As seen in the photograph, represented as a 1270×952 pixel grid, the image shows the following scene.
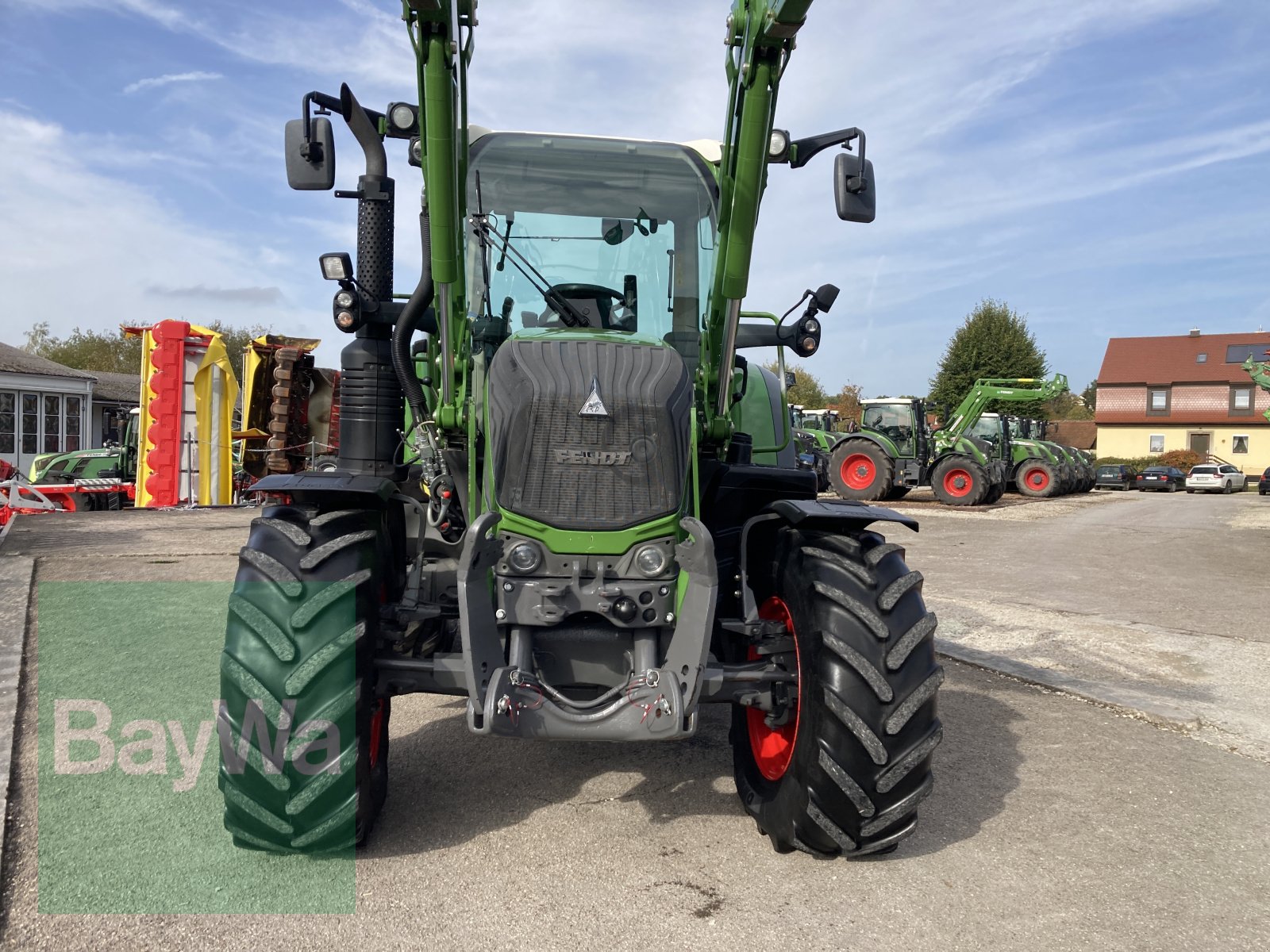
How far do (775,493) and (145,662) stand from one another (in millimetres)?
3981

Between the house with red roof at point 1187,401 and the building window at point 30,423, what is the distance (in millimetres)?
52936

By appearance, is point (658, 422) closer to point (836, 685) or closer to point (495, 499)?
point (495, 499)

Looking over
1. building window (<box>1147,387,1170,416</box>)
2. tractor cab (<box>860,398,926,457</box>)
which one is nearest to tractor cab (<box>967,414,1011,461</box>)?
tractor cab (<box>860,398,926,457</box>)

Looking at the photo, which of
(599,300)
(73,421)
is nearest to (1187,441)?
(73,421)

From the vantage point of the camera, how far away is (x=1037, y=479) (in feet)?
99.5

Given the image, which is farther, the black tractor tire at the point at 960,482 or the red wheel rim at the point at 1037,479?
the red wheel rim at the point at 1037,479

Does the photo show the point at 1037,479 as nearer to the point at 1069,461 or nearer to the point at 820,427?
the point at 1069,461

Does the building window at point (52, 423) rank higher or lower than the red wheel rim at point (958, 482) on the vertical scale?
higher

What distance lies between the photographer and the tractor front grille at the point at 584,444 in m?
3.62

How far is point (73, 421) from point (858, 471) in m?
27.6

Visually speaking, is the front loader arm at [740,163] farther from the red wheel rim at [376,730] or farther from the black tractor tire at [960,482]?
the black tractor tire at [960,482]

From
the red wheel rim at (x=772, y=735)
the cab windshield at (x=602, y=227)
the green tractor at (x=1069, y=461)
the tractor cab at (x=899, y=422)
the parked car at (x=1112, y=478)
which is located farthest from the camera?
the parked car at (x=1112, y=478)

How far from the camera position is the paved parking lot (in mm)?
2994

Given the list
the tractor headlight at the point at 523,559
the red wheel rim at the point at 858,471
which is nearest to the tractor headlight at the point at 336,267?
the tractor headlight at the point at 523,559
